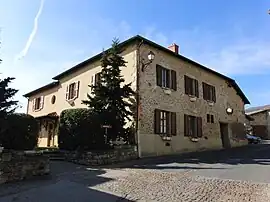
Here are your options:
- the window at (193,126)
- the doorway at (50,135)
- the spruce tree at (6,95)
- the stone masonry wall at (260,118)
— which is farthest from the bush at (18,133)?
the stone masonry wall at (260,118)

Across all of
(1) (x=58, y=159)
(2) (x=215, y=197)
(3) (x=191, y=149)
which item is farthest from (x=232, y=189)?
(3) (x=191, y=149)

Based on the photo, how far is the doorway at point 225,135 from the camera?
22.8 m

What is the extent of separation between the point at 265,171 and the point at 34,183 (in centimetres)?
771

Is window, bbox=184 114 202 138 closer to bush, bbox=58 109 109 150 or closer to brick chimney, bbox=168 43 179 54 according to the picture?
brick chimney, bbox=168 43 179 54

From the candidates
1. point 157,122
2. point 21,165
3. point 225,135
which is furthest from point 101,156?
point 225,135

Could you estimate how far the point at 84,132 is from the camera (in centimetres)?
1316

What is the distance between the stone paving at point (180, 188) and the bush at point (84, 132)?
148 inches

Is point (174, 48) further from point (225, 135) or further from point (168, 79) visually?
point (225, 135)

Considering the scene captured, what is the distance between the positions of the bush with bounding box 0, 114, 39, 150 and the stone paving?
3.23 meters

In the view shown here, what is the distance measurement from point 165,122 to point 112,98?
157 inches

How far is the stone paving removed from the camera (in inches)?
270

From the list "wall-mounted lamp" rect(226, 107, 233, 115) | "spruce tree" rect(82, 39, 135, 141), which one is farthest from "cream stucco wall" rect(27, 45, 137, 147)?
"wall-mounted lamp" rect(226, 107, 233, 115)

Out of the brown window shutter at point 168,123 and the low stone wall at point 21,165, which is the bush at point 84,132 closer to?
the low stone wall at point 21,165

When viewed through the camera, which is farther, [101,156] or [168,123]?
[168,123]
